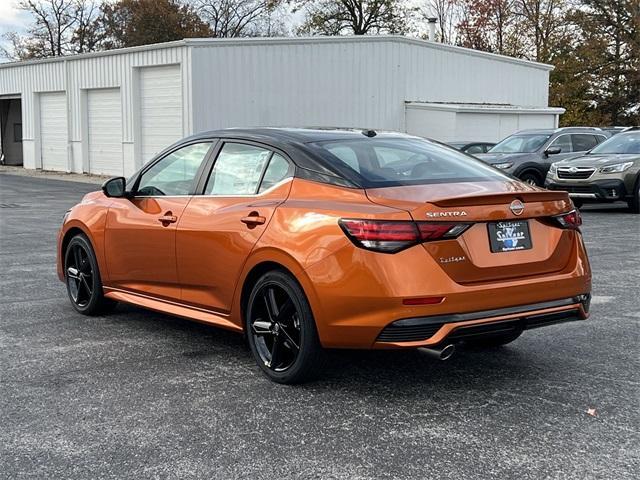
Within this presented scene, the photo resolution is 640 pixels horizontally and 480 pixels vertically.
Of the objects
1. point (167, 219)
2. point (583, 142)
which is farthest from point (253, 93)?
point (167, 219)

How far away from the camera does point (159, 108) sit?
25578 millimetres

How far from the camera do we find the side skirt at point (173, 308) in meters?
5.30

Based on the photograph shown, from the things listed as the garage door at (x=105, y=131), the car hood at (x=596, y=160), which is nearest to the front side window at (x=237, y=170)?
the car hood at (x=596, y=160)

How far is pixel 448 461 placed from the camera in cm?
372

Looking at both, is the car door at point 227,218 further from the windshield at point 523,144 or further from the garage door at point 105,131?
the garage door at point 105,131

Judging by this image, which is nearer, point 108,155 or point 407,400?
point 407,400

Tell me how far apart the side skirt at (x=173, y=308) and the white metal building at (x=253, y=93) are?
18075 mm

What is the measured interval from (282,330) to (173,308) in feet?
Answer: 4.06

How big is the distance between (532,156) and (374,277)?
44.8ft

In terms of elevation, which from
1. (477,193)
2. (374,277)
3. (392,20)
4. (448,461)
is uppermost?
(392,20)

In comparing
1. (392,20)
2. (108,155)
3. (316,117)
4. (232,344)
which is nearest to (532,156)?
(316,117)

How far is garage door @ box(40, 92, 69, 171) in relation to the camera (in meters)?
31.2

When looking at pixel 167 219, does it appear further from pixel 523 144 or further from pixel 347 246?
pixel 523 144

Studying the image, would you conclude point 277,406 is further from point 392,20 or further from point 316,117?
point 392,20
